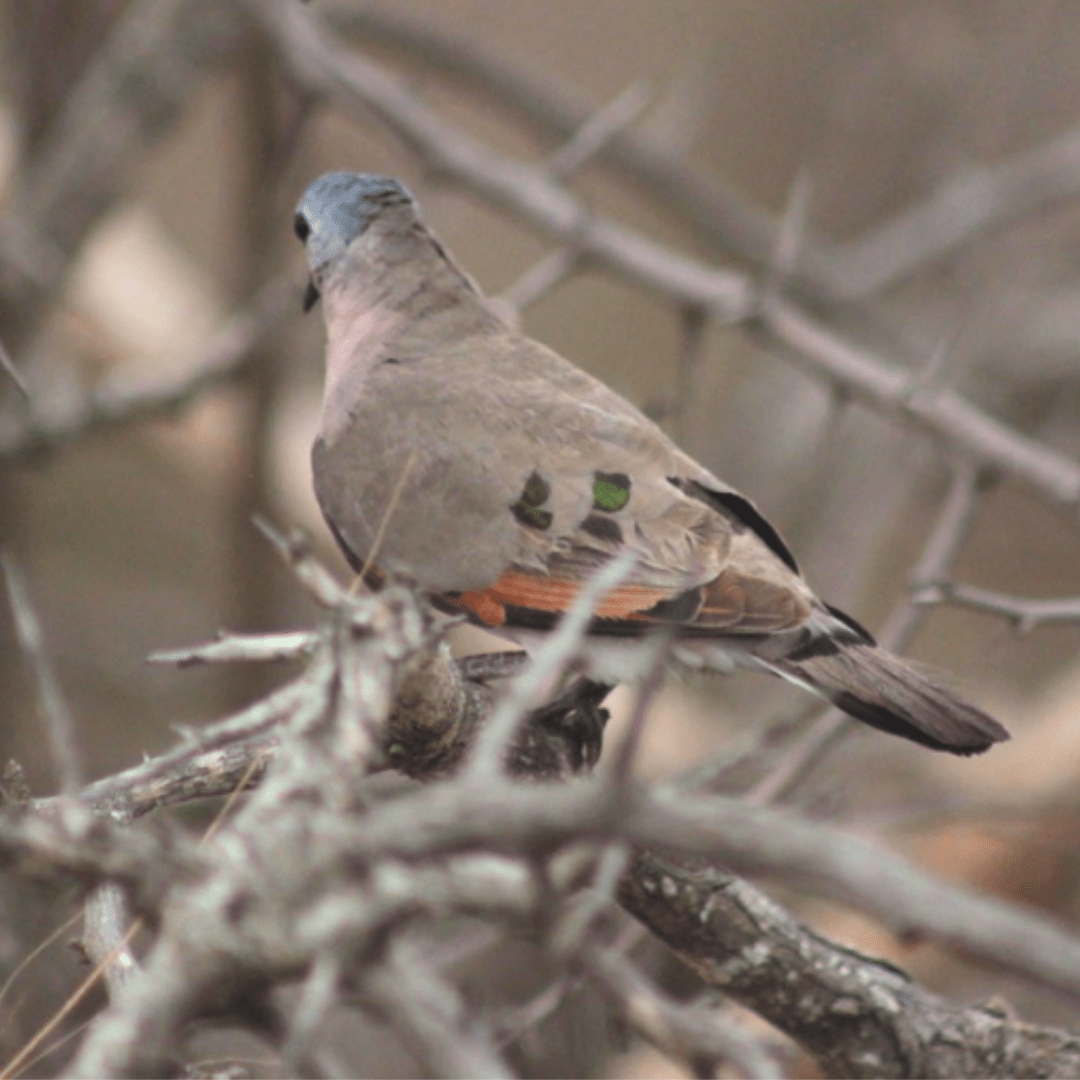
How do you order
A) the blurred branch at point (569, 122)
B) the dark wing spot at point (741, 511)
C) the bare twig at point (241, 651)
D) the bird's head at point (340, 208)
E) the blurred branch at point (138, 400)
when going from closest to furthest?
the bare twig at point (241, 651), the dark wing spot at point (741, 511), the bird's head at point (340, 208), the blurred branch at point (138, 400), the blurred branch at point (569, 122)

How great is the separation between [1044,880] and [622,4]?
5.56 metres

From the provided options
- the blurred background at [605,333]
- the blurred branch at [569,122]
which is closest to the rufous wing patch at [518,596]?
the blurred background at [605,333]

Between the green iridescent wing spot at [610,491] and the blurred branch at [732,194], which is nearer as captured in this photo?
the green iridescent wing spot at [610,491]

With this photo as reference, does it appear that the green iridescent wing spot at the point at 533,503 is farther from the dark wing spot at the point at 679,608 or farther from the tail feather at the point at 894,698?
the tail feather at the point at 894,698

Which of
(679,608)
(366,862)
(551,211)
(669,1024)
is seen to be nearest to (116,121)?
(551,211)

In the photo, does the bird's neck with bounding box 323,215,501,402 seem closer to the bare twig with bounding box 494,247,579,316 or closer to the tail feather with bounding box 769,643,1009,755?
the bare twig with bounding box 494,247,579,316

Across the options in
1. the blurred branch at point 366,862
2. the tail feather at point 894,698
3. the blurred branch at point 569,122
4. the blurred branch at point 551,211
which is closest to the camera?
the blurred branch at point 366,862

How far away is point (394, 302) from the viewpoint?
3.57 meters

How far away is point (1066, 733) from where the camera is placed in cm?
493

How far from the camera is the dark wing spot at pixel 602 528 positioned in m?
2.96

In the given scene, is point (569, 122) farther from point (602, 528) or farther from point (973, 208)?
point (602, 528)

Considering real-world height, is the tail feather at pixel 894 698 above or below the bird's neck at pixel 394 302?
below

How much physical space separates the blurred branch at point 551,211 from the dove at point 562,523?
3.18 ft

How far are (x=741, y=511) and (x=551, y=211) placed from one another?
1960 mm
